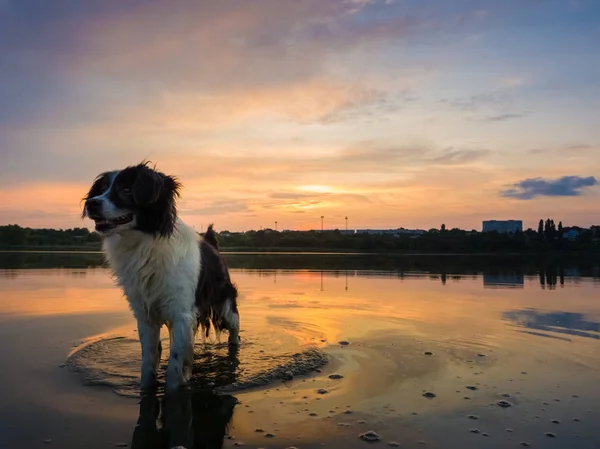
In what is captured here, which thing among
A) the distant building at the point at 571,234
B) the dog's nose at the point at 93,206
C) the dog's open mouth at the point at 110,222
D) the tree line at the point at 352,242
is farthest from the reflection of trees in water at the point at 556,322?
the distant building at the point at 571,234

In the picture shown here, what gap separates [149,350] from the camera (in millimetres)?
4984

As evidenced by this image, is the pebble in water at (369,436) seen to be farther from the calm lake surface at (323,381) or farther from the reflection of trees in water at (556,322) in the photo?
the reflection of trees in water at (556,322)

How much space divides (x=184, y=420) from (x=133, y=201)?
2150 mm

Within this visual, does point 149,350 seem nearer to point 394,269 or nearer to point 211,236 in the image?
point 211,236

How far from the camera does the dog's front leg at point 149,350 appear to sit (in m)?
4.84

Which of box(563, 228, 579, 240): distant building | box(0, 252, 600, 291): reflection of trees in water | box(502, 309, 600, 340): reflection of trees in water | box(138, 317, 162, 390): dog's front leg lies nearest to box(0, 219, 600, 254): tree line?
box(563, 228, 579, 240): distant building

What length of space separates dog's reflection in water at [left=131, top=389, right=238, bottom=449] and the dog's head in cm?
166

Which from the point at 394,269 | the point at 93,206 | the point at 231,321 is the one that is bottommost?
the point at 394,269

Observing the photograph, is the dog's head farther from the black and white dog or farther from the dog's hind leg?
the dog's hind leg

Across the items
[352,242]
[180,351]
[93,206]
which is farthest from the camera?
[352,242]

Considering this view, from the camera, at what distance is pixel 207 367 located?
18.7ft

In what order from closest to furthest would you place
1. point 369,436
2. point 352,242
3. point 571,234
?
point 369,436 → point 352,242 → point 571,234

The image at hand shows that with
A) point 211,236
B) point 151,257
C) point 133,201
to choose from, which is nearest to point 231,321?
point 211,236

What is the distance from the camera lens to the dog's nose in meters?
4.53
